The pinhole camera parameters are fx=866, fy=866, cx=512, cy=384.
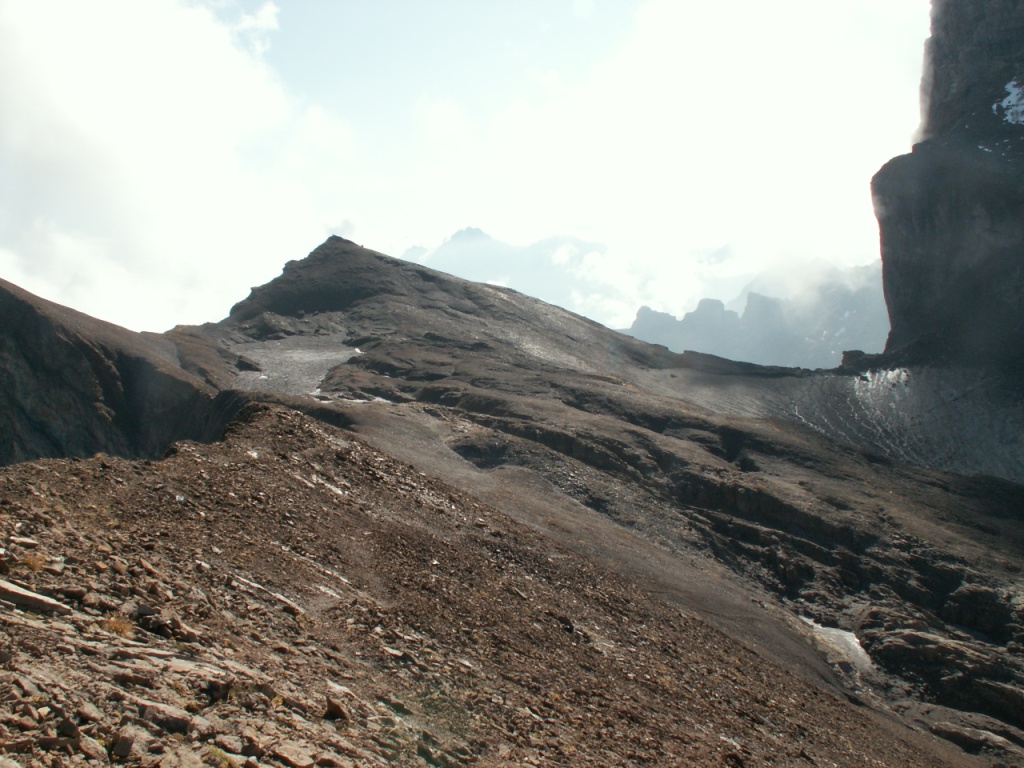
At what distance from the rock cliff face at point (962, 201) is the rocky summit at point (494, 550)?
0.86m

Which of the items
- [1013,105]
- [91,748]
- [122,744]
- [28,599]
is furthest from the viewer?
[1013,105]

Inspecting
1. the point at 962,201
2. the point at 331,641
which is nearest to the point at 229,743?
the point at 331,641

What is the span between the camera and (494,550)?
71.1 feet

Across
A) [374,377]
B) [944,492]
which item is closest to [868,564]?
[944,492]

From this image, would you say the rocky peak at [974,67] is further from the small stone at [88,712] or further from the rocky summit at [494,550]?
the small stone at [88,712]

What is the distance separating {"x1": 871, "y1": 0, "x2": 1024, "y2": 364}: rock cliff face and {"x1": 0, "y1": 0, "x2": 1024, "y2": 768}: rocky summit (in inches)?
33.7

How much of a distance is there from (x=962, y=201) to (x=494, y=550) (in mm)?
76461

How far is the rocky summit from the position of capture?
9.21m

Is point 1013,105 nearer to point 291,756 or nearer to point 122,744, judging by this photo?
point 291,756

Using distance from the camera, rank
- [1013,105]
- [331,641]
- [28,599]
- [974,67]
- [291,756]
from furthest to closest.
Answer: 1. [974,67]
2. [1013,105]
3. [331,641]
4. [28,599]
5. [291,756]

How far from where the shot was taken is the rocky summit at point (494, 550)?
9.21m

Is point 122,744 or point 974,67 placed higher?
point 974,67

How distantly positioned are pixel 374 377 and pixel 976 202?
5903cm

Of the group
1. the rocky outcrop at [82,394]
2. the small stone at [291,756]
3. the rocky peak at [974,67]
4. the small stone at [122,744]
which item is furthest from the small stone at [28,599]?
the rocky peak at [974,67]
